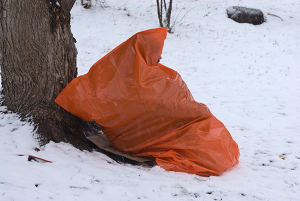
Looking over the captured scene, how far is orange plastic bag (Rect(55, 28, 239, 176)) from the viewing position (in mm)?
2139

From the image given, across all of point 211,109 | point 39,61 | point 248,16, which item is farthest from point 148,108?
point 248,16

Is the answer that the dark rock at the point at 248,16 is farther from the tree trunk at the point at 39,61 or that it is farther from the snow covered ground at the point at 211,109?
the tree trunk at the point at 39,61

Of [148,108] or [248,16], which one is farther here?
[248,16]

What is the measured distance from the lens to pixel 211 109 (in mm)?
4297

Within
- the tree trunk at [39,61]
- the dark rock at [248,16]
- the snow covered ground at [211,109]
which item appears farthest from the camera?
the dark rock at [248,16]

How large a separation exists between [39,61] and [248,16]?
7.58 meters

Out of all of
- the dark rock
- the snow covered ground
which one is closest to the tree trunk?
the snow covered ground

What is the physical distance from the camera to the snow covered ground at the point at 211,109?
175 cm

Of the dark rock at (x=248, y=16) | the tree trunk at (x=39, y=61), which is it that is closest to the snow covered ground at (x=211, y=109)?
the tree trunk at (x=39, y=61)

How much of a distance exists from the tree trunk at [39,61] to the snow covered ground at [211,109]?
159 mm

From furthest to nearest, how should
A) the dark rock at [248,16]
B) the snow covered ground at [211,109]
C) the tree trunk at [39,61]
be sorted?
the dark rock at [248,16]
the tree trunk at [39,61]
the snow covered ground at [211,109]

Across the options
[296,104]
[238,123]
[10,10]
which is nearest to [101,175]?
[10,10]

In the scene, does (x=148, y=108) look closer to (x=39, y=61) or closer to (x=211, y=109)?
(x=39, y=61)

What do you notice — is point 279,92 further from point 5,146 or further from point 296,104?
point 5,146
